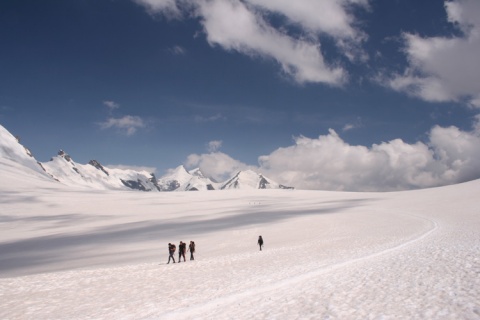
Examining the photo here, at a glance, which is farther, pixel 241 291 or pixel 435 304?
pixel 241 291

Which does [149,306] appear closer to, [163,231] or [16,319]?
[16,319]

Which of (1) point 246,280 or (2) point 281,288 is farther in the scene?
(1) point 246,280

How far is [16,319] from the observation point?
12.2 metres

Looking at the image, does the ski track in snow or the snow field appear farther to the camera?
the snow field

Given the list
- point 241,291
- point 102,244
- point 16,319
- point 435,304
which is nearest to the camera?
point 435,304

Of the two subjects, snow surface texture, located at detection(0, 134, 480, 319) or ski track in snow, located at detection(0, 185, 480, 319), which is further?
snow surface texture, located at detection(0, 134, 480, 319)

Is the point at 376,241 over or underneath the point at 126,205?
underneath

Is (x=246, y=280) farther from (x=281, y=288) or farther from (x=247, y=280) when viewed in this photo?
(x=281, y=288)

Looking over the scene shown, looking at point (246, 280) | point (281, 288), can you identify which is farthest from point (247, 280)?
point (281, 288)

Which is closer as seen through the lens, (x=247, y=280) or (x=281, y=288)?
(x=281, y=288)

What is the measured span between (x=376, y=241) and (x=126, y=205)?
65.7 metres

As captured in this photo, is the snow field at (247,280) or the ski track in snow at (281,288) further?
the snow field at (247,280)

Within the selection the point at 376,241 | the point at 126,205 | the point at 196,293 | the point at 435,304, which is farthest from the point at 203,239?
the point at 126,205

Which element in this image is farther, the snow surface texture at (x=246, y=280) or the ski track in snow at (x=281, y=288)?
the snow surface texture at (x=246, y=280)
